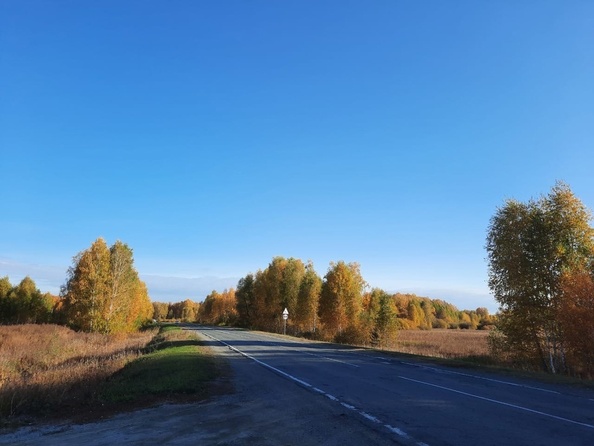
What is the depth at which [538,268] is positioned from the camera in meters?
25.4

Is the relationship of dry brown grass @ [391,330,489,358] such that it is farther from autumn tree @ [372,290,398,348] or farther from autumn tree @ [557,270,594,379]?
autumn tree @ [557,270,594,379]

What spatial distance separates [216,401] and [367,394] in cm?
403

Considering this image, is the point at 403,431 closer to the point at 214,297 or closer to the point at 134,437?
the point at 134,437

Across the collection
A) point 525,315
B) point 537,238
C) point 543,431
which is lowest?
point 543,431

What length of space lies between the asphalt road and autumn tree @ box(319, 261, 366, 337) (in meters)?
36.7

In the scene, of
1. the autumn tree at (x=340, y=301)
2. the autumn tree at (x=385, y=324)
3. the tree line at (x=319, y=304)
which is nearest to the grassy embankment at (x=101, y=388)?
the tree line at (x=319, y=304)

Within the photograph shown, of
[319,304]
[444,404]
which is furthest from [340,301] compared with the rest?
[444,404]

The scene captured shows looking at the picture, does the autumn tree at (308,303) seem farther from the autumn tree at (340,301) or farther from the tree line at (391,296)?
the autumn tree at (340,301)

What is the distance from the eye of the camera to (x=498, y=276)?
92.2ft

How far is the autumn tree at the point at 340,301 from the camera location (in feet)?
177

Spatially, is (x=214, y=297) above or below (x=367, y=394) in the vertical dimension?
above

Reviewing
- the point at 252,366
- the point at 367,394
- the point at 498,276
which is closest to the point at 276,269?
the point at 498,276

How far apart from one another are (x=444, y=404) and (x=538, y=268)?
1886 centimetres

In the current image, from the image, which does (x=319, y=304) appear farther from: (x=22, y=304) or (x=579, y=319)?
(x=22, y=304)
